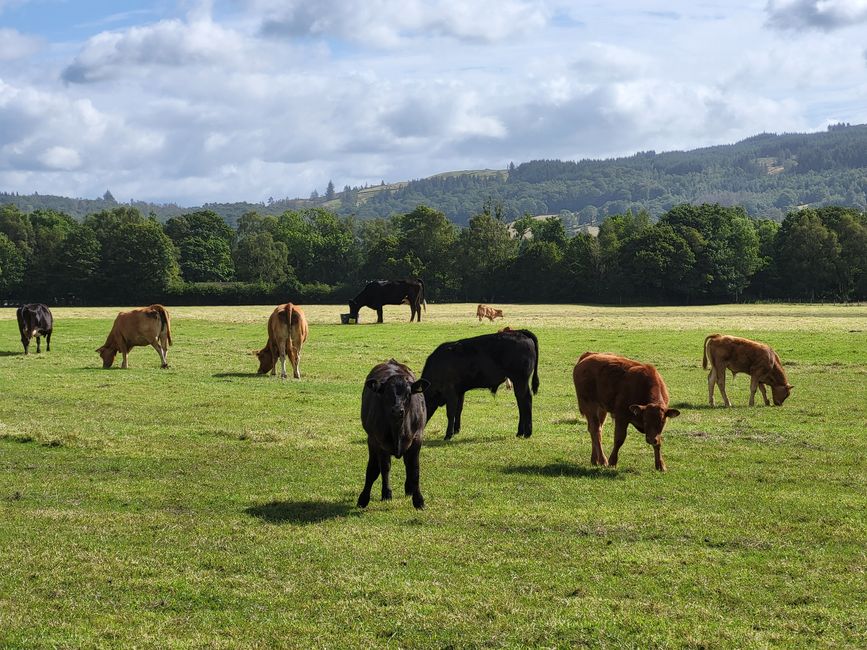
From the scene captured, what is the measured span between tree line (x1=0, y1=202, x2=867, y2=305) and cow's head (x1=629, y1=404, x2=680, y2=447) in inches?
3253

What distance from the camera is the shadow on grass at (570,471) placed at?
41.9ft

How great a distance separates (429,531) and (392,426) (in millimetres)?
1325

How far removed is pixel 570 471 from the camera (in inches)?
516

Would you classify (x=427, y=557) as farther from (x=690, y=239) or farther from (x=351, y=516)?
(x=690, y=239)

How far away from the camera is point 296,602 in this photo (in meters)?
7.57

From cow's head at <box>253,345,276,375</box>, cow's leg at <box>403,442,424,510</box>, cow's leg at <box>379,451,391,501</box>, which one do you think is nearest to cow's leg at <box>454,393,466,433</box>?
cow's leg at <box>379,451,391,501</box>

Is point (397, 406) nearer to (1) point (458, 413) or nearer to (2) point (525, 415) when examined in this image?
(1) point (458, 413)

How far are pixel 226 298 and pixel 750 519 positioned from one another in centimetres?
9022

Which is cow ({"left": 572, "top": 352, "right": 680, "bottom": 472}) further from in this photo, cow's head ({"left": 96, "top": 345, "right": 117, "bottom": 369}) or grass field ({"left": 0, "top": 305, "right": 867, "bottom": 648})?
cow's head ({"left": 96, "top": 345, "right": 117, "bottom": 369})

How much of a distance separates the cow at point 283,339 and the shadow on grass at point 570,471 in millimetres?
13418

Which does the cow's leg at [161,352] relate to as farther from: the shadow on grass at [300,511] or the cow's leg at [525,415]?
the shadow on grass at [300,511]

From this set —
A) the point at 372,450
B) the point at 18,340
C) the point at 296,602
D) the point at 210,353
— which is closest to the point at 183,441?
the point at 372,450

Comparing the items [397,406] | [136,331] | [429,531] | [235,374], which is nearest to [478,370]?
[397,406]

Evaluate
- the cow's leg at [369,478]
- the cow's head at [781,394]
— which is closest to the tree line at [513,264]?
the cow's head at [781,394]
